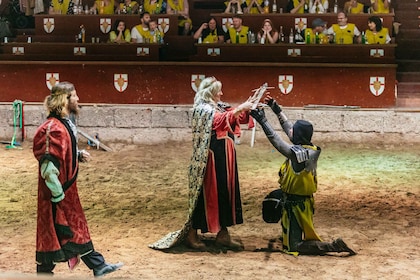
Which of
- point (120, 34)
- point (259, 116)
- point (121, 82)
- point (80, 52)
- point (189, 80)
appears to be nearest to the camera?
point (259, 116)

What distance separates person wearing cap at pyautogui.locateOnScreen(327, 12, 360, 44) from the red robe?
889cm

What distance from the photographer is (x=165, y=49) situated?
13766mm

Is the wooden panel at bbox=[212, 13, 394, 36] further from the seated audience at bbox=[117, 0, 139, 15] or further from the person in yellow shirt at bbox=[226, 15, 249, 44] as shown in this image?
the seated audience at bbox=[117, 0, 139, 15]

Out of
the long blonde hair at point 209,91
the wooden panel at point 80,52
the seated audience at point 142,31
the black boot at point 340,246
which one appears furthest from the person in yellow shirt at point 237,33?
the black boot at point 340,246

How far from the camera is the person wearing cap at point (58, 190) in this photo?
204 inches

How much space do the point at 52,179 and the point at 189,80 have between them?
797 centimetres

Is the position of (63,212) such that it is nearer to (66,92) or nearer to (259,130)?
(66,92)

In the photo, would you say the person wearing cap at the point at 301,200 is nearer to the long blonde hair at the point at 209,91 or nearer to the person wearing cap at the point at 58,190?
the long blonde hair at the point at 209,91

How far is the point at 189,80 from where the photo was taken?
12.9 m

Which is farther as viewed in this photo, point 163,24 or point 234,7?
point 234,7

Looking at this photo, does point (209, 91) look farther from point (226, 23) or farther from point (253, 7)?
point (253, 7)

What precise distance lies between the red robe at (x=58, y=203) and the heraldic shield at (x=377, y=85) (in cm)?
843

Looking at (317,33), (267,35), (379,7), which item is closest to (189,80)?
(267,35)

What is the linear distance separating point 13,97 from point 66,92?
27.4 feet
